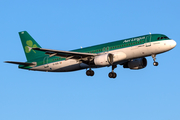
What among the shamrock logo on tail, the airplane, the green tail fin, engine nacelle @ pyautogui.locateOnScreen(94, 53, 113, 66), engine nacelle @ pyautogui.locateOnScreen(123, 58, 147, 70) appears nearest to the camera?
the airplane

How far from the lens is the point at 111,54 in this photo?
157 ft

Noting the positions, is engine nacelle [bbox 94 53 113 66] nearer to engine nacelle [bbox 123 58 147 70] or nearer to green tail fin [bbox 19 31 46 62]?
engine nacelle [bbox 123 58 147 70]

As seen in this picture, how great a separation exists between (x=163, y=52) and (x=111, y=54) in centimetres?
674

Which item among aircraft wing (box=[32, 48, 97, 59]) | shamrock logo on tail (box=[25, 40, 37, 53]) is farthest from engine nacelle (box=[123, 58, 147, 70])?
shamrock logo on tail (box=[25, 40, 37, 53])

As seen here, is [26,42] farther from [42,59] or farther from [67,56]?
[67,56]

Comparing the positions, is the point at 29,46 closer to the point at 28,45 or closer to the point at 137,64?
the point at 28,45

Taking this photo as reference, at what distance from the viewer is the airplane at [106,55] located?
46.8 meters

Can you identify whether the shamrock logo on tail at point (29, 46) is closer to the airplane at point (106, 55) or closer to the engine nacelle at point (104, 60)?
the airplane at point (106, 55)

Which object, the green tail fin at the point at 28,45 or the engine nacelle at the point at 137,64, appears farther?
the green tail fin at the point at 28,45

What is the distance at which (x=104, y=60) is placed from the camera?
47.3 m

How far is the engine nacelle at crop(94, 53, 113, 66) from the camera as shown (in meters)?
47.2

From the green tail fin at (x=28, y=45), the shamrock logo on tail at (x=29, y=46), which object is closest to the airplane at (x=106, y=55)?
the green tail fin at (x=28, y=45)

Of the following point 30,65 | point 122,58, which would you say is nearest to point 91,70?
point 122,58

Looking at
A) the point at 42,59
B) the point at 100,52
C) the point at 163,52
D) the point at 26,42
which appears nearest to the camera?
the point at 163,52
